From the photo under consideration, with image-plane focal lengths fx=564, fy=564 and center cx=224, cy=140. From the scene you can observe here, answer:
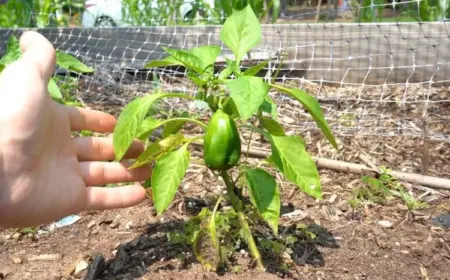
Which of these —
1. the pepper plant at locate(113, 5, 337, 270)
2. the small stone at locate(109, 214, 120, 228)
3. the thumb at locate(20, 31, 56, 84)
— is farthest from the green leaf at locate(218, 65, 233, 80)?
the small stone at locate(109, 214, 120, 228)

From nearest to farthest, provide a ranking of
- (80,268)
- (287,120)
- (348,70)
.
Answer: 1. (80,268)
2. (287,120)
3. (348,70)

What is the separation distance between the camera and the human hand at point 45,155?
129 centimetres

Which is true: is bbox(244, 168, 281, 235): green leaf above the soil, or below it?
above

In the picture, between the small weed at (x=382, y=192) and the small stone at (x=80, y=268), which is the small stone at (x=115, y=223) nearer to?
the small stone at (x=80, y=268)

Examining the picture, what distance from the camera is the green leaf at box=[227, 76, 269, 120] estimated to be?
111cm

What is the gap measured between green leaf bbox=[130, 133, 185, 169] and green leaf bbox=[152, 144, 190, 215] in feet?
0.15

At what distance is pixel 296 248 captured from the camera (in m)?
1.59

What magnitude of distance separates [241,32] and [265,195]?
15.6 inches

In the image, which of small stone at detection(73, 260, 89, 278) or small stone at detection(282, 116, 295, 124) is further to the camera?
small stone at detection(282, 116, 295, 124)

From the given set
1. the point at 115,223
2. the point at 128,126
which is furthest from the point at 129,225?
the point at 128,126

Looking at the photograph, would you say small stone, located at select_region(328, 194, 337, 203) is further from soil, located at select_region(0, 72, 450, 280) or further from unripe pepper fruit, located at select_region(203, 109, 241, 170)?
unripe pepper fruit, located at select_region(203, 109, 241, 170)

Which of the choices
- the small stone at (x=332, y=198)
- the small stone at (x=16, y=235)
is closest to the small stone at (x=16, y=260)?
the small stone at (x=16, y=235)

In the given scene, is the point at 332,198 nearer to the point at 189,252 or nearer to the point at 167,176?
the point at 189,252

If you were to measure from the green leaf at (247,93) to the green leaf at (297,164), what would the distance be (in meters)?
0.18
